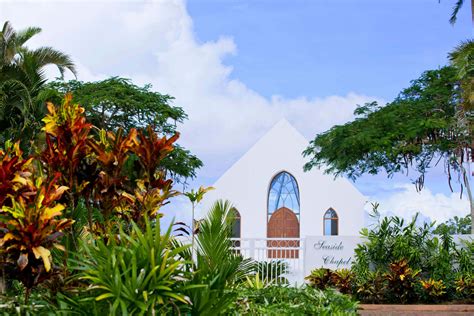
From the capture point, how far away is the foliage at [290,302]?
20.0 ft

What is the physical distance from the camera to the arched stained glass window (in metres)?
28.7

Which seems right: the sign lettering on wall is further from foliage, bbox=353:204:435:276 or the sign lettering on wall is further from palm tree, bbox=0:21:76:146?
palm tree, bbox=0:21:76:146

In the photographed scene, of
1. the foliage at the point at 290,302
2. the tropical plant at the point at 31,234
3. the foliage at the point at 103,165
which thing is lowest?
the foliage at the point at 290,302

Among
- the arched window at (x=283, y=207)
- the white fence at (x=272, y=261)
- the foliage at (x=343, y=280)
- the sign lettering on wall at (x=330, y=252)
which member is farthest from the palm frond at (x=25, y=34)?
the foliage at (x=343, y=280)

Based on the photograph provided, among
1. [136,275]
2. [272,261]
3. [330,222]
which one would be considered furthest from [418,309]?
[330,222]

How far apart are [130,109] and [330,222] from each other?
10.2 meters

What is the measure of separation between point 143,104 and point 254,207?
7.89 metres

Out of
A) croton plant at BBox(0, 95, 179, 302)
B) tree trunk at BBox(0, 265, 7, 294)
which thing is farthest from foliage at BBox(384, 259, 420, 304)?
tree trunk at BBox(0, 265, 7, 294)

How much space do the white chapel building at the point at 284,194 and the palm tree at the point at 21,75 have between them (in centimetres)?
952

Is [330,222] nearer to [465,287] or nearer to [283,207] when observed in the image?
[283,207]

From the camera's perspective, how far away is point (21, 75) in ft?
68.1

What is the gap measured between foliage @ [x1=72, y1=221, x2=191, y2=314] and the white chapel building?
926 inches

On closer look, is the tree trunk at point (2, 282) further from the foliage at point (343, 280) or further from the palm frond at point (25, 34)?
the palm frond at point (25, 34)

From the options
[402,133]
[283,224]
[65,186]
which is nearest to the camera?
[65,186]
